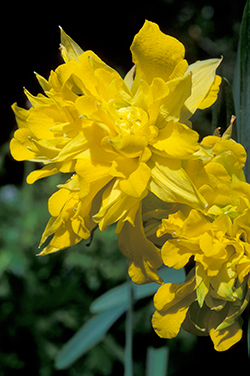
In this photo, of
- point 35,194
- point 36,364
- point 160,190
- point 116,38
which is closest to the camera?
point 160,190

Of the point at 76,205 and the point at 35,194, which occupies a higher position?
the point at 76,205

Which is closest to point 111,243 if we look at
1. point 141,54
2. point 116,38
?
point 141,54

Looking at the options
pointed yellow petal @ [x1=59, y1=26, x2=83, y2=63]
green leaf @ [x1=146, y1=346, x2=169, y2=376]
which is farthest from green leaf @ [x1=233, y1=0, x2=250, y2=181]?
green leaf @ [x1=146, y1=346, x2=169, y2=376]

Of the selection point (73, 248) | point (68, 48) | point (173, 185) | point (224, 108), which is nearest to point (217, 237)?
point (173, 185)

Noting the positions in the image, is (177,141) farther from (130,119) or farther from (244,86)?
(244,86)

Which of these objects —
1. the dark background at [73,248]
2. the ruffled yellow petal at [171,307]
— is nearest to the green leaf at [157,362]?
the dark background at [73,248]

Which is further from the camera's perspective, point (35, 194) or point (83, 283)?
point (35, 194)

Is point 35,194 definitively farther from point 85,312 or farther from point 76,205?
point 76,205
